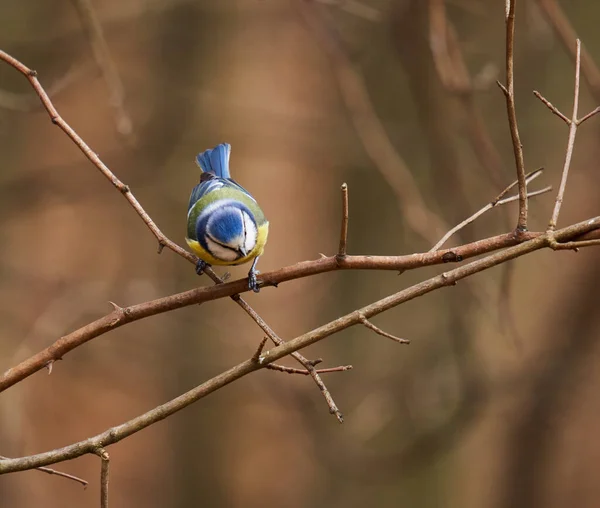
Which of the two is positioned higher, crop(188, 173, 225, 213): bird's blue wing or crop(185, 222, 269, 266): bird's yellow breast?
crop(188, 173, 225, 213): bird's blue wing

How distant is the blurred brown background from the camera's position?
5.04 meters

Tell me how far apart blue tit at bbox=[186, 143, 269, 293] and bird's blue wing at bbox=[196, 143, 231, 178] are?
0.29ft

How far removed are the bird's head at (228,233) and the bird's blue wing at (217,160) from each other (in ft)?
1.90

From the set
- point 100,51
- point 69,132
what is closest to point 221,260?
point 69,132

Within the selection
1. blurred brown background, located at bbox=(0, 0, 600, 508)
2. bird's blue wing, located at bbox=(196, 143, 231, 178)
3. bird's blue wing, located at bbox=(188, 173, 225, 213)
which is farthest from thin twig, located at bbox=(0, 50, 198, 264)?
blurred brown background, located at bbox=(0, 0, 600, 508)

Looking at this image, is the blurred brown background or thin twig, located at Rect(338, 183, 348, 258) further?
the blurred brown background

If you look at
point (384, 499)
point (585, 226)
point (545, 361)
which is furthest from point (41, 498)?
point (585, 226)

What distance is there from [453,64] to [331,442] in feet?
9.71

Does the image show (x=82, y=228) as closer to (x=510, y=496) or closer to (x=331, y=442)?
(x=331, y=442)

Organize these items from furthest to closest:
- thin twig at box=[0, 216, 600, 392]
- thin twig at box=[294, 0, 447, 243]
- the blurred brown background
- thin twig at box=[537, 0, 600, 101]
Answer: the blurred brown background
thin twig at box=[294, 0, 447, 243]
thin twig at box=[537, 0, 600, 101]
thin twig at box=[0, 216, 600, 392]

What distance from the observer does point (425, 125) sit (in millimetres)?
4500

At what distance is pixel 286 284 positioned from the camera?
624 centimetres

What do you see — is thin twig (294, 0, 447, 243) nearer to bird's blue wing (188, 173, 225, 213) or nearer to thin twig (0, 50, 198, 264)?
bird's blue wing (188, 173, 225, 213)

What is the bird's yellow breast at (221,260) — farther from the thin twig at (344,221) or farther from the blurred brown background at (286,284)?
the blurred brown background at (286,284)
